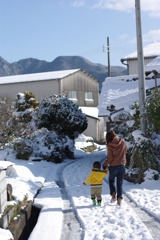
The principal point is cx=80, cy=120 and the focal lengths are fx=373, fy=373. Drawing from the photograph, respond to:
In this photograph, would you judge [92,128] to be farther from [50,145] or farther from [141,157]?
[141,157]

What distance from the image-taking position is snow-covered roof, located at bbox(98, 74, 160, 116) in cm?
1675

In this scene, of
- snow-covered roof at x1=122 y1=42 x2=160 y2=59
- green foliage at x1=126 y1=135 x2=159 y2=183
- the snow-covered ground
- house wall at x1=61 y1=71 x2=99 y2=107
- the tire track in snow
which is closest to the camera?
the snow-covered ground

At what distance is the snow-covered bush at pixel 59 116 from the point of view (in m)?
22.0

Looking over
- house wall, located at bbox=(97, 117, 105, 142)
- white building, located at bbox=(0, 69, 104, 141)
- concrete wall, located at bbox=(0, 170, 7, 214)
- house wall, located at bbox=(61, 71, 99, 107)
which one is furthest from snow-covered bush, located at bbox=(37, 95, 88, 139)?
house wall, located at bbox=(61, 71, 99, 107)

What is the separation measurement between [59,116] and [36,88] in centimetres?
1919

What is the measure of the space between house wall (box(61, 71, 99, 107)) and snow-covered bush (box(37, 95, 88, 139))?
59.6 ft

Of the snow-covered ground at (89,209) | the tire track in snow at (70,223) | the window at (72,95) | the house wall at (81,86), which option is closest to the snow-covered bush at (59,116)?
the snow-covered ground at (89,209)

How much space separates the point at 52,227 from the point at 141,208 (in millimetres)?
2275

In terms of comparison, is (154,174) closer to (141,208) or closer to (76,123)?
(141,208)

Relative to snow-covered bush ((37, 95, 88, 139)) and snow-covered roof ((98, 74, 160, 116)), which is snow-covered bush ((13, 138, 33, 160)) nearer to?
snow-covered bush ((37, 95, 88, 139))

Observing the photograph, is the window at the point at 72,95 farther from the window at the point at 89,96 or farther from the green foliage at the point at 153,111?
the green foliage at the point at 153,111

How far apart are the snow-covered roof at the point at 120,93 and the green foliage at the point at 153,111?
3.44 meters

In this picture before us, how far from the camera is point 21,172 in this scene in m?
12.2

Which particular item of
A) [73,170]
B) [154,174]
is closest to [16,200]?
[154,174]
